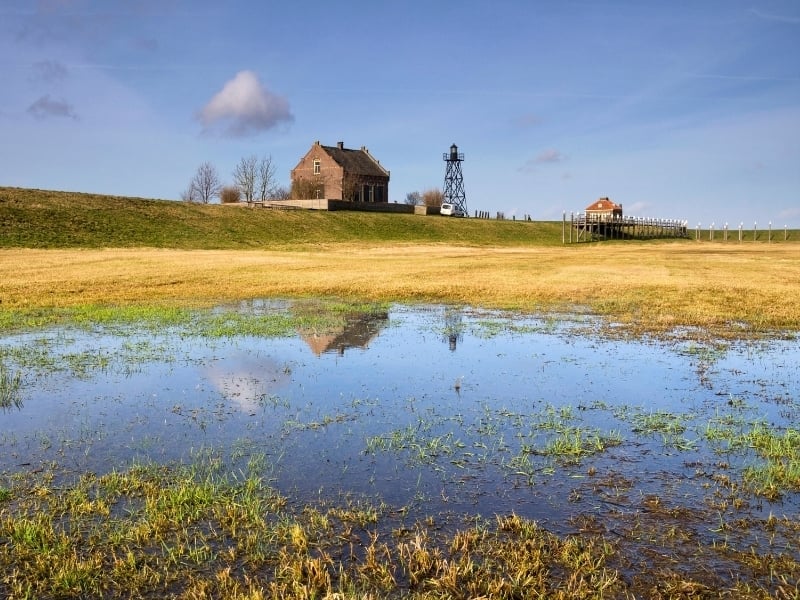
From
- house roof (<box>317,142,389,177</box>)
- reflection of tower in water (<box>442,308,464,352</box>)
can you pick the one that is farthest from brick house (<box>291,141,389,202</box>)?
reflection of tower in water (<box>442,308,464,352</box>)

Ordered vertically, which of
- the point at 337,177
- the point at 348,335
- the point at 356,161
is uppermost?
→ the point at 356,161

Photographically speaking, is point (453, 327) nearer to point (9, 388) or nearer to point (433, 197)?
point (9, 388)

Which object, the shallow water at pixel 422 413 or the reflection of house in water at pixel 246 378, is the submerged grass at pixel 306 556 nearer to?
the shallow water at pixel 422 413

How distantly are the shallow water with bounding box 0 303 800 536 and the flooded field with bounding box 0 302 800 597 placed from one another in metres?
0.03

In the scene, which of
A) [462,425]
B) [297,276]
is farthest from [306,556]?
[297,276]

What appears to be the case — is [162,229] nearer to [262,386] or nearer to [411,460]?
[262,386]

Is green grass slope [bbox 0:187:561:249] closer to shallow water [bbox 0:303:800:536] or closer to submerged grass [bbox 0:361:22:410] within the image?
shallow water [bbox 0:303:800:536]

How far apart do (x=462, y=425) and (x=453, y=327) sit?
322 inches

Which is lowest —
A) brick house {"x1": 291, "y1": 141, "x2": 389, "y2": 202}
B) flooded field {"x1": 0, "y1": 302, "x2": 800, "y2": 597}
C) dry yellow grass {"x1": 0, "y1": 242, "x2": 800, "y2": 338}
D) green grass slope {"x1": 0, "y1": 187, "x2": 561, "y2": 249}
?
flooded field {"x1": 0, "y1": 302, "x2": 800, "y2": 597}

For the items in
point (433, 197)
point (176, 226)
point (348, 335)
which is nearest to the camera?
point (348, 335)

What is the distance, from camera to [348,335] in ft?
49.5

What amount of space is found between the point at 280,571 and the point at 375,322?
A: 41.4 feet

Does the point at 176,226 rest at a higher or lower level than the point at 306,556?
higher

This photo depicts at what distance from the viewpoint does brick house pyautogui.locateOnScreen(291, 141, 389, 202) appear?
311 ft
